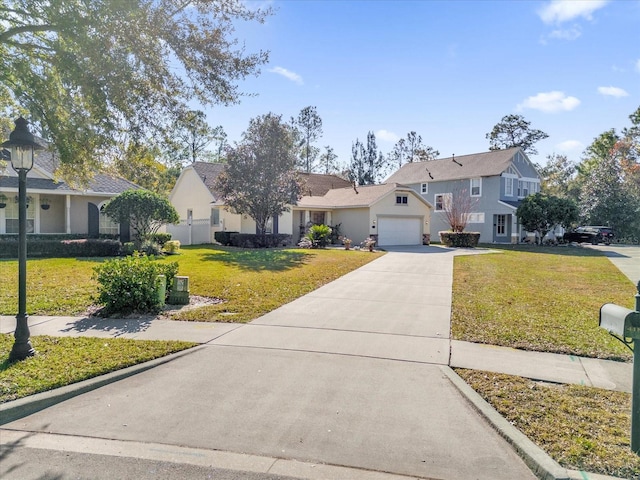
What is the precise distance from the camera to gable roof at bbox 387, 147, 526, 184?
113 ft

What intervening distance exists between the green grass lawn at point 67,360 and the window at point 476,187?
107ft

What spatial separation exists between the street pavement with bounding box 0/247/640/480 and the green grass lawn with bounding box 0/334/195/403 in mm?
273

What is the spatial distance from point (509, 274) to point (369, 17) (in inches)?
388

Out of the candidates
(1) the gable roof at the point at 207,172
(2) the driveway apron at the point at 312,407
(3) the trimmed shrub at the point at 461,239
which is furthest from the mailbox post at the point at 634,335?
(1) the gable roof at the point at 207,172

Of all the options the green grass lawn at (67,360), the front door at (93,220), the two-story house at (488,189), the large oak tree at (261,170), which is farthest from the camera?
the two-story house at (488,189)

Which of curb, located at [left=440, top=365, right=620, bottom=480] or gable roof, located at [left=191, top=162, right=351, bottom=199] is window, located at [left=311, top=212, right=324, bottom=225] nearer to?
gable roof, located at [left=191, top=162, right=351, bottom=199]

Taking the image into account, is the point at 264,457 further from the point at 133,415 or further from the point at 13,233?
the point at 13,233

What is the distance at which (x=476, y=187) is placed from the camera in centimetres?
3519

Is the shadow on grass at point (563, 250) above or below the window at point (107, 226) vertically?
below

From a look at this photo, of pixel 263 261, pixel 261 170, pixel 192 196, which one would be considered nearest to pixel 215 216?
pixel 192 196

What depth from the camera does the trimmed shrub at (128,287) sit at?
27.4 ft

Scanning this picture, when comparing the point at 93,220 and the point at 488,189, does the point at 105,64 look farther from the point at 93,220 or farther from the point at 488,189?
the point at 488,189

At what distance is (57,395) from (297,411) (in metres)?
2.67

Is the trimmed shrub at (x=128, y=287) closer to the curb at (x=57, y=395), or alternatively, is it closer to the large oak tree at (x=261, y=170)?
the curb at (x=57, y=395)
